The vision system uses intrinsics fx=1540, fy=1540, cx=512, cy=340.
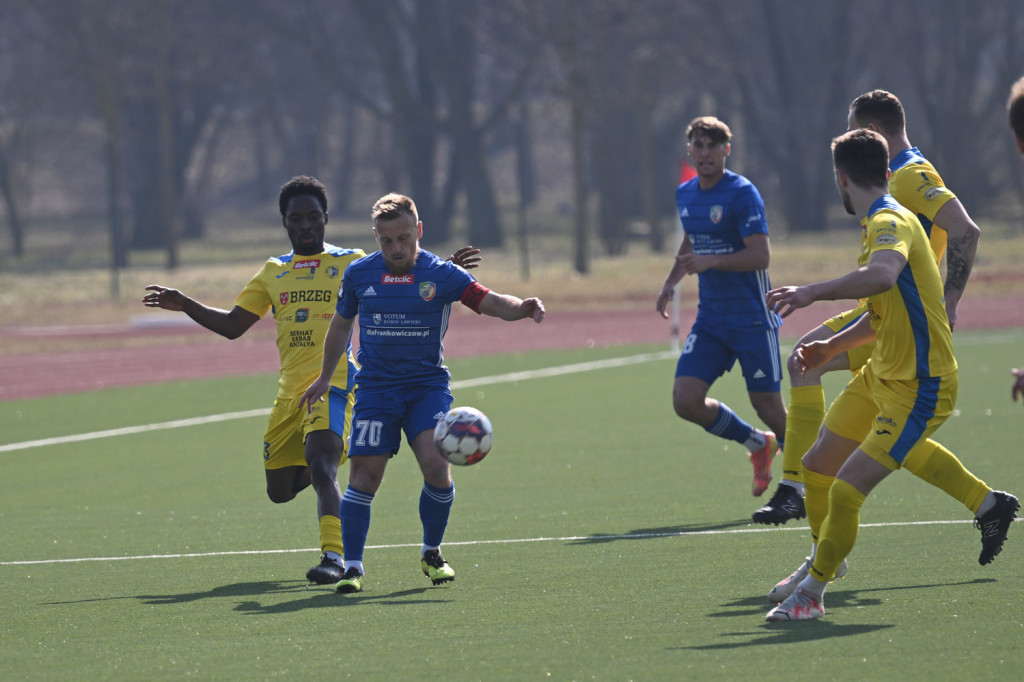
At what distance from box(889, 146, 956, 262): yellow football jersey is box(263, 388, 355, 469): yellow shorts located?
9.71ft

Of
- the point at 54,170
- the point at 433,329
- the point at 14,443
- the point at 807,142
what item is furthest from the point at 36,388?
the point at 54,170

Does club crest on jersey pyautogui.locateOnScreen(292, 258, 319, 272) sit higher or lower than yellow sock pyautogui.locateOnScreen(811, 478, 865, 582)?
higher

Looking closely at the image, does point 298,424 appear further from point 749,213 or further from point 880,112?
point 880,112

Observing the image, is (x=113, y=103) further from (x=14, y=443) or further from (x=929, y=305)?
(x=929, y=305)

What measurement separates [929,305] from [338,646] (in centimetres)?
273

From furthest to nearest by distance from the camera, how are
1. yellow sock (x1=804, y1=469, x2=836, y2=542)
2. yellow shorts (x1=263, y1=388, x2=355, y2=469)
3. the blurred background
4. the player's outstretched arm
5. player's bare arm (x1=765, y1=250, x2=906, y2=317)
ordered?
the blurred background → the player's outstretched arm → yellow shorts (x1=263, y1=388, x2=355, y2=469) → yellow sock (x1=804, y1=469, x2=836, y2=542) → player's bare arm (x1=765, y1=250, x2=906, y2=317)

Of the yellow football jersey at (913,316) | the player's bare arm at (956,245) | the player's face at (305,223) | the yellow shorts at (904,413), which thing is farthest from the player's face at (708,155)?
the yellow shorts at (904,413)

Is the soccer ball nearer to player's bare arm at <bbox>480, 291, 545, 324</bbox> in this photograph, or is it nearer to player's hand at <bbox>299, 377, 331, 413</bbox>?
player's bare arm at <bbox>480, 291, 545, 324</bbox>

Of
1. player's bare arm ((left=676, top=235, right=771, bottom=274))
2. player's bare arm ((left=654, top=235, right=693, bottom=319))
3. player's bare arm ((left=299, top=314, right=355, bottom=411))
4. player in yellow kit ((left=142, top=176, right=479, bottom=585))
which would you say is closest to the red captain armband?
player's bare arm ((left=299, top=314, right=355, bottom=411))

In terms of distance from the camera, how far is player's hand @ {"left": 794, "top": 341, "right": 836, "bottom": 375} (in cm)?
692

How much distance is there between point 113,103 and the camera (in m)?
43.3

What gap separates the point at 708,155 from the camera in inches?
373

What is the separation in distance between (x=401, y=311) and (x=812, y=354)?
1.96 metres

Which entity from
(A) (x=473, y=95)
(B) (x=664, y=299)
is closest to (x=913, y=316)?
(B) (x=664, y=299)
